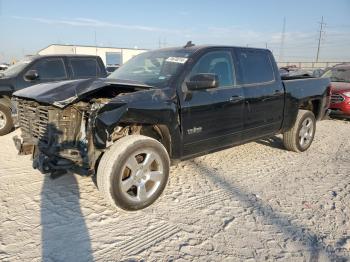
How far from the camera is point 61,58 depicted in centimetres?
767

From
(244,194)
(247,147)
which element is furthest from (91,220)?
(247,147)

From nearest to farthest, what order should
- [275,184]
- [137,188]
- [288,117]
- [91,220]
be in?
[91,220] → [137,188] → [275,184] → [288,117]

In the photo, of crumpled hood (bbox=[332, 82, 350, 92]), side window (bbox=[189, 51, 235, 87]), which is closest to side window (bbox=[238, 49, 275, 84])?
side window (bbox=[189, 51, 235, 87])

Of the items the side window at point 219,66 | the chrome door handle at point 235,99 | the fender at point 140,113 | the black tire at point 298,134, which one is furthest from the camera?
the black tire at point 298,134

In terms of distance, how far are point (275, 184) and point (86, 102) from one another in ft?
8.94

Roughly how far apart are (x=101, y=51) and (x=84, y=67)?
3537 cm

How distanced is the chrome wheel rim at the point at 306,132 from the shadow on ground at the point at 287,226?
2.24 metres

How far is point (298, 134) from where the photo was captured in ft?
19.3

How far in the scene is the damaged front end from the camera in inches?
135

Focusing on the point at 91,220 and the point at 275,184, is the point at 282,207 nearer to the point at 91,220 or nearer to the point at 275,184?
the point at 275,184

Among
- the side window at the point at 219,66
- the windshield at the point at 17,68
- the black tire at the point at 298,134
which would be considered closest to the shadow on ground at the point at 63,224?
the side window at the point at 219,66

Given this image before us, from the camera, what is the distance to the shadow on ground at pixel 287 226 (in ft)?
9.15

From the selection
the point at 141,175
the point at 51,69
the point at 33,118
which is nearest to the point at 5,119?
the point at 51,69

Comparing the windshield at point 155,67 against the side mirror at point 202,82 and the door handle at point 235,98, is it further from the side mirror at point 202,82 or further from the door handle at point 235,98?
the door handle at point 235,98
